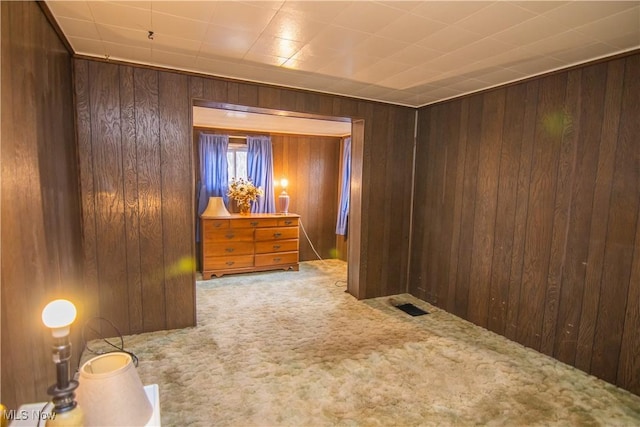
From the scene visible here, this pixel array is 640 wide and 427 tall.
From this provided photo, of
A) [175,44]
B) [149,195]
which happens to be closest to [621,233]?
[175,44]

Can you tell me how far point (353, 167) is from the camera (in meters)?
4.08

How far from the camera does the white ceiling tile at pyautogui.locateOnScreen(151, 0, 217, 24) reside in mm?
1849

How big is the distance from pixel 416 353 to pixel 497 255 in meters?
1.25

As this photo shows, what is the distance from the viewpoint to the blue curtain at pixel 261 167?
5.52 meters

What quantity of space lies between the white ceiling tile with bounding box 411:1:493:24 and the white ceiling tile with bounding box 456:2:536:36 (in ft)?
0.16

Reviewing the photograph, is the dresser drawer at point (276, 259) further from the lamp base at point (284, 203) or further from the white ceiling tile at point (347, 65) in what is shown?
the white ceiling tile at point (347, 65)

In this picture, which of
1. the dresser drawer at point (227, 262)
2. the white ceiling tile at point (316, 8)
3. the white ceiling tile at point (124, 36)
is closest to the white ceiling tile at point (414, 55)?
the white ceiling tile at point (316, 8)

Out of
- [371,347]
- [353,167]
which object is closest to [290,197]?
[353,167]

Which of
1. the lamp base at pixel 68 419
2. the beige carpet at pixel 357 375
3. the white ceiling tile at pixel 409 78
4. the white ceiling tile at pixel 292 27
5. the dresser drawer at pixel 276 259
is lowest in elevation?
the beige carpet at pixel 357 375

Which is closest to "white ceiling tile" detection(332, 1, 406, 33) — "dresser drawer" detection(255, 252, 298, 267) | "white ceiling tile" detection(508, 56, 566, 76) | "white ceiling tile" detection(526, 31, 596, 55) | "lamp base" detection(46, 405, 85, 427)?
"white ceiling tile" detection(526, 31, 596, 55)

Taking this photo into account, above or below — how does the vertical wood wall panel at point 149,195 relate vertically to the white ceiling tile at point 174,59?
below

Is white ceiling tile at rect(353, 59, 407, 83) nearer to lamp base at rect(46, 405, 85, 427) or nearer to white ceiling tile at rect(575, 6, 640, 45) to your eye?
white ceiling tile at rect(575, 6, 640, 45)

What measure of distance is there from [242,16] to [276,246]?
363 cm

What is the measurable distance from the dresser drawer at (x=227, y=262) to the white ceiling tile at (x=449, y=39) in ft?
12.1
